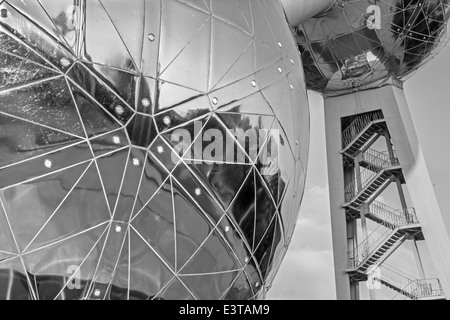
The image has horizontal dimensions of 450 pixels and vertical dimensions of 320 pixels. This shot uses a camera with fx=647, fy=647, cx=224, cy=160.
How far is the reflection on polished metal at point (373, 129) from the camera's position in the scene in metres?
12.6

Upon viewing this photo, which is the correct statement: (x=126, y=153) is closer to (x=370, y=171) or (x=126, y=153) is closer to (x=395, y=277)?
(x=395, y=277)

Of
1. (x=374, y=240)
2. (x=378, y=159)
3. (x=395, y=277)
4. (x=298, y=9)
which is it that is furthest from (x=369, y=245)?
(x=298, y=9)

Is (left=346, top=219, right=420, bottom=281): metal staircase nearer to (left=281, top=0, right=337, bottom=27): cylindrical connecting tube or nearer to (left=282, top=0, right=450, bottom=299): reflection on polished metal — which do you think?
(left=282, top=0, right=450, bottom=299): reflection on polished metal

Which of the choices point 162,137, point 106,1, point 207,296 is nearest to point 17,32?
point 106,1

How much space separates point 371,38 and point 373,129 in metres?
3.44

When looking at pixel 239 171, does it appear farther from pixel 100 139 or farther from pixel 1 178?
pixel 1 178

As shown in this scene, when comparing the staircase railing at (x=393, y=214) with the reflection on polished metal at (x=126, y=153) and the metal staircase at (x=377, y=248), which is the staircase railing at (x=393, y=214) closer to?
the metal staircase at (x=377, y=248)

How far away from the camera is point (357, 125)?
628 inches

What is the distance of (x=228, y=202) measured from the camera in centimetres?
451

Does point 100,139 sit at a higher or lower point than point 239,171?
lower

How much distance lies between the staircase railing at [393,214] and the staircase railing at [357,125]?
66.2 inches

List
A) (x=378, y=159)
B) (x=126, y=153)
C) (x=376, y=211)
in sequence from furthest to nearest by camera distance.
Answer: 1. (x=378, y=159)
2. (x=376, y=211)
3. (x=126, y=153)
